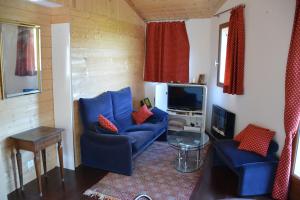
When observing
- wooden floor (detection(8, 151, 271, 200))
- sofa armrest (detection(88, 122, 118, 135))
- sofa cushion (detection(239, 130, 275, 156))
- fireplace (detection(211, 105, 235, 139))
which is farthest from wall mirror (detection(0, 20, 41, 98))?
fireplace (detection(211, 105, 235, 139))

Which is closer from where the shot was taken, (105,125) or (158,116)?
(105,125)

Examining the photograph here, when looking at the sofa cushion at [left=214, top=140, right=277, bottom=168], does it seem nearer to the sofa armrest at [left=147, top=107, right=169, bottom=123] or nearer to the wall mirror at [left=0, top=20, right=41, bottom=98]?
the sofa armrest at [left=147, top=107, right=169, bottom=123]

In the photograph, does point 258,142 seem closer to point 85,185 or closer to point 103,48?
point 85,185

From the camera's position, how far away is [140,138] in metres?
3.34

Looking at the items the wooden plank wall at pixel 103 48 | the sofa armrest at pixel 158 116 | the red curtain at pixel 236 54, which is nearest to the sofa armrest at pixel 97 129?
the wooden plank wall at pixel 103 48

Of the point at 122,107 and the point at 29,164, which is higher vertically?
the point at 122,107

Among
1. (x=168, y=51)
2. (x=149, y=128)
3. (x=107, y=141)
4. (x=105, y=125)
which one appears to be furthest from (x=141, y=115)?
(x=168, y=51)

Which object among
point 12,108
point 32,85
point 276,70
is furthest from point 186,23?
point 12,108

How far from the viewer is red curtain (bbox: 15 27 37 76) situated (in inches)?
105

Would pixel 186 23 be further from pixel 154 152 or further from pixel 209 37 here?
pixel 154 152

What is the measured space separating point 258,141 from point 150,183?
1.42 metres

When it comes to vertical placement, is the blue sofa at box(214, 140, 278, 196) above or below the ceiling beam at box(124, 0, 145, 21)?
below

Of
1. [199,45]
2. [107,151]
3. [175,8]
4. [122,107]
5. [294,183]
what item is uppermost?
[175,8]

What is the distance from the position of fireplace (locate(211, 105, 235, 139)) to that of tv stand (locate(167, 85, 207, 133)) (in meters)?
0.27
